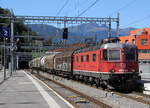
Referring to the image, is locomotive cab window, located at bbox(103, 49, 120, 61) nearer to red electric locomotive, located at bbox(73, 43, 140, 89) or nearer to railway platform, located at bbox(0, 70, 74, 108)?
red electric locomotive, located at bbox(73, 43, 140, 89)

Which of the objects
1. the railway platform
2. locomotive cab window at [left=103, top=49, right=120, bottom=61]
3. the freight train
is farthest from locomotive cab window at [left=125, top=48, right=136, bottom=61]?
the railway platform

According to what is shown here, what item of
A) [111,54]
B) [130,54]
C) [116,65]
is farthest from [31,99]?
[130,54]

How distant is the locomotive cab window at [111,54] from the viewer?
21531 millimetres

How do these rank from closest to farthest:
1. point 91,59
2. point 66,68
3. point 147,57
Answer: point 91,59 < point 66,68 < point 147,57

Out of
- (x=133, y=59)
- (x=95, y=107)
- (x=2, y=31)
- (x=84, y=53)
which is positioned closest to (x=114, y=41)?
(x=133, y=59)

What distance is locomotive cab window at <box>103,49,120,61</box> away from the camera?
21531mm

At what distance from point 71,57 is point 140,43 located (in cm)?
5381

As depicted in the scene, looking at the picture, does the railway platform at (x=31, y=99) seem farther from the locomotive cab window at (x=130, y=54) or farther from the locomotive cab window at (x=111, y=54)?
the locomotive cab window at (x=130, y=54)

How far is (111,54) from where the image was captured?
71.1 ft

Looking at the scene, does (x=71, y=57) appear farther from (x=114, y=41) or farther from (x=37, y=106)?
(x=37, y=106)

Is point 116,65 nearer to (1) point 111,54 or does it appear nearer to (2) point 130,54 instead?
(1) point 111,54

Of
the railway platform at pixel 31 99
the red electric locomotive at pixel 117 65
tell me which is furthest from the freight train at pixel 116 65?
the railway platform at pixel 31 99

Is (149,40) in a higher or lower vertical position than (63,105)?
higher

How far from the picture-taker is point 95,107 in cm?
1392
